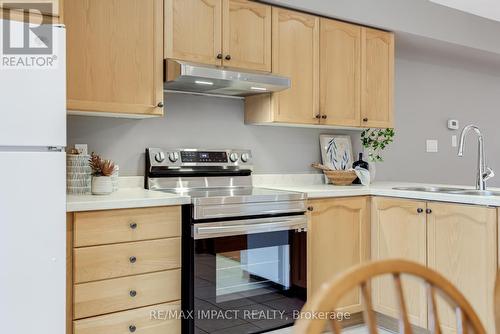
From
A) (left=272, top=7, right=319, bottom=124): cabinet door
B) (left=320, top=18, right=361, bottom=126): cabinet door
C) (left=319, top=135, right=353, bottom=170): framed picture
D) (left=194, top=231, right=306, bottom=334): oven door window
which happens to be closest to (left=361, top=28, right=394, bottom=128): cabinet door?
(left=320, top=18, right=361, bottom=126): cabinet door

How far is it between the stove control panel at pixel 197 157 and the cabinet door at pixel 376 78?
36.6 inches

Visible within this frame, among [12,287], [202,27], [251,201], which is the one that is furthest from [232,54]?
[12,287]

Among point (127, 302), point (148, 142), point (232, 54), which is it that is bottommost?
point (127, 302)

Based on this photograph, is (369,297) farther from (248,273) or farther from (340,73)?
(340,73)

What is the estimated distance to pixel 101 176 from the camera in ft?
7.66

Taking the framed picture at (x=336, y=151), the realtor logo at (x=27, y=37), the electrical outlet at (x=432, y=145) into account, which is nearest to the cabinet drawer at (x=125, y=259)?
the realtor logo at (x=27, y=37)

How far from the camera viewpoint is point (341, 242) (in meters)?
2.79

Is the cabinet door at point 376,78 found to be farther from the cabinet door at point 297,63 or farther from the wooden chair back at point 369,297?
the wooden chair back at point 369,297

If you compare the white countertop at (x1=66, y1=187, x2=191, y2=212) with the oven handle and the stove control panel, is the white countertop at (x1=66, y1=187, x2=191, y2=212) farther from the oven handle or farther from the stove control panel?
the stove control panel

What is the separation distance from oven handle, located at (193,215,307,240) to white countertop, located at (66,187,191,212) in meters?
0.17

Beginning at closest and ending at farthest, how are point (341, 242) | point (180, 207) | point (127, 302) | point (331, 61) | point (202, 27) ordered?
point (127, 302) < point (180, 207) < point (202, 27) < point (341, 242) < point (331, 61)

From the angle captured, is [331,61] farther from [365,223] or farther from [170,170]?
[170,170]

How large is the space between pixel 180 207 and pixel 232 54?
1004 mm

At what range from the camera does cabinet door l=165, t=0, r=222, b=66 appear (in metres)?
2.46
